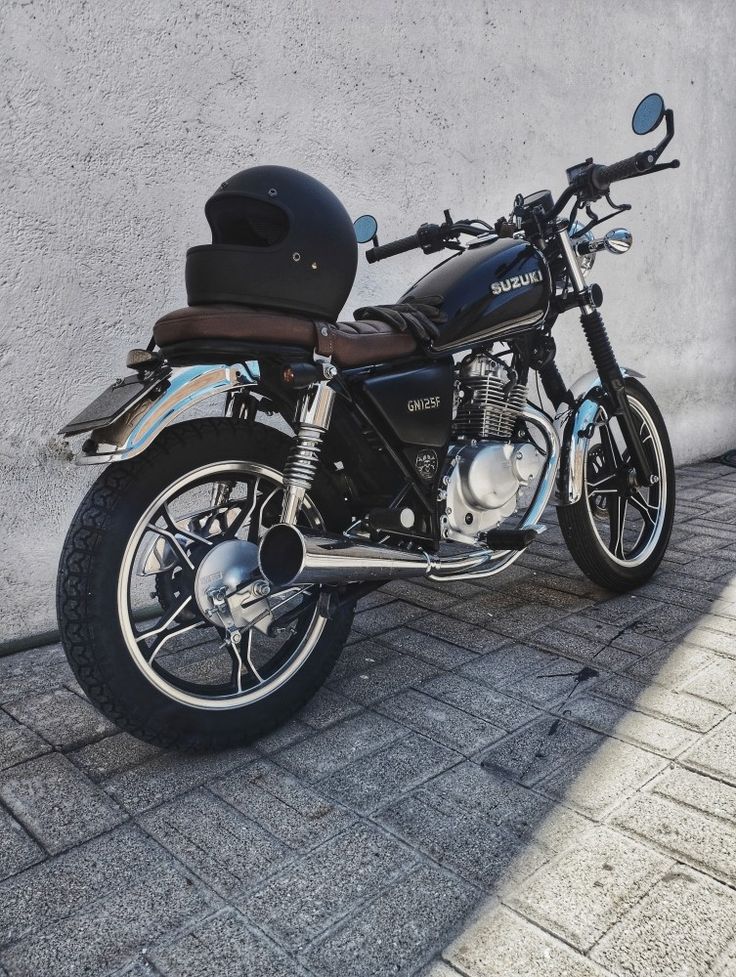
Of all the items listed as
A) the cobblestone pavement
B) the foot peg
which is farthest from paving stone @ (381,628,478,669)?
the foot peg

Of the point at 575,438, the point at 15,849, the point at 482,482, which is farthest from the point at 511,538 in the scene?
the point at 15,849

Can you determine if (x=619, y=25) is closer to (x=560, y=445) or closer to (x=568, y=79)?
(x=568, y=79)

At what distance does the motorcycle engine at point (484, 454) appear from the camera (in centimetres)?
254

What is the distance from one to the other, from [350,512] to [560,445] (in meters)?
0.89

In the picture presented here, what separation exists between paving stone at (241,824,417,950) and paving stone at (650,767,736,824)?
0.63 metres

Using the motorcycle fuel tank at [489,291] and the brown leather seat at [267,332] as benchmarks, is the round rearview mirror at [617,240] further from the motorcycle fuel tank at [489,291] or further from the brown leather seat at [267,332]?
the brown leather seat at [267,332]

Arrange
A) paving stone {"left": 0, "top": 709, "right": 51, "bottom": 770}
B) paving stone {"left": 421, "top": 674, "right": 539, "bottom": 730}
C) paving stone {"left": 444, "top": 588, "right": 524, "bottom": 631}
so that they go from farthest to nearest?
paving stone {"left": 444, "top": 588, "right": 524, "bottom": 631}, paving stone {"left": 421, "top": 674, "right": 539, "bottom": 730}, paving stone {"left": 0, "top": 709, "right": 51, "bottom": 770}

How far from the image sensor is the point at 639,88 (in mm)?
4910

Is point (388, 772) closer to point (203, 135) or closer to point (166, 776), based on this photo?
point (166, 776)

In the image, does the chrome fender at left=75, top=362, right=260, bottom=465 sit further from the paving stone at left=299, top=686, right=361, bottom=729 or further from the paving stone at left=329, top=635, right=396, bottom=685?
the paving stone at left=329, top=635, right=396, bottom=685

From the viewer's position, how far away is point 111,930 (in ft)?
5.04

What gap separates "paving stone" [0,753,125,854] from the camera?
6.01ft

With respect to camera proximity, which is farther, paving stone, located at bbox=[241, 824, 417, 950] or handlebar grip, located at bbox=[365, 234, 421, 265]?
handlebar grip, located at bbox=[365, 234, 421, 265]

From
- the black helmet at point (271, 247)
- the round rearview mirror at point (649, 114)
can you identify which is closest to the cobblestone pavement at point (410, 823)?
the black helmet at point (271, 247)
